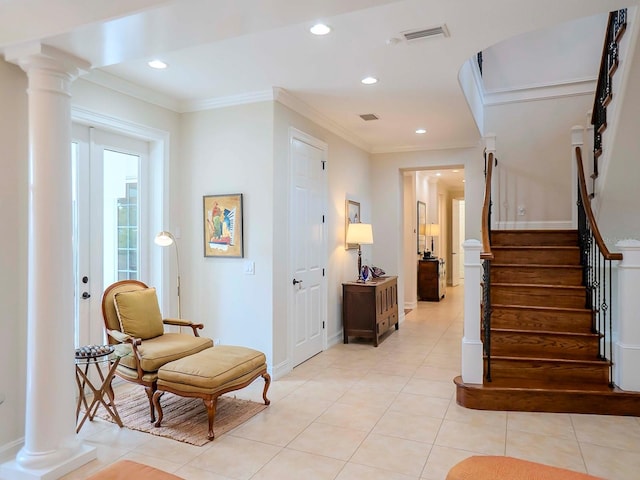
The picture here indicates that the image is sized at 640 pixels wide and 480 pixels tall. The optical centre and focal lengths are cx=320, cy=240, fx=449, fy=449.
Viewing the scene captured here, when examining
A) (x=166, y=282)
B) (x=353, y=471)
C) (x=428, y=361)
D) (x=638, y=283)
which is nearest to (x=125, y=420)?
(x=166, y=282)

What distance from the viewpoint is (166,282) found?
4.54 meters

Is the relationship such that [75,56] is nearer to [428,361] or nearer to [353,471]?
[353,471]

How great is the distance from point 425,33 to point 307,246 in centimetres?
258

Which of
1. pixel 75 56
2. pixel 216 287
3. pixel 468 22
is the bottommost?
pixel 216 287

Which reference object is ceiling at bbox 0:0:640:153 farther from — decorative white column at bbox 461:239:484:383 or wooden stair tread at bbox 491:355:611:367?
wooden stair tread at bbox 491:355:611:367

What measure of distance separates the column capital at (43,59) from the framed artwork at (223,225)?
1.93 m

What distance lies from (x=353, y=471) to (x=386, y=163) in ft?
16.7

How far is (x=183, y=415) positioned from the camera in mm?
3455

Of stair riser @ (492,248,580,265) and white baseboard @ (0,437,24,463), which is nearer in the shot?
white baseboard @ (0,437,24,463)

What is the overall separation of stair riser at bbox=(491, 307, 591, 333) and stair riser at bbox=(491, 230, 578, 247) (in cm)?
146

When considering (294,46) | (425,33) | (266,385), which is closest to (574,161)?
(425,33)

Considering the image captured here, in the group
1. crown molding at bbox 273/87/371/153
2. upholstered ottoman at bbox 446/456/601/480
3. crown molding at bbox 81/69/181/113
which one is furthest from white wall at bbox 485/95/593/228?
upholstered ottoman at bbox 446/456/601/480

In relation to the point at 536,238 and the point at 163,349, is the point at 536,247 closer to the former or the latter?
the point at 536,238

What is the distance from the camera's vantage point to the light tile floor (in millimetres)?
2693
